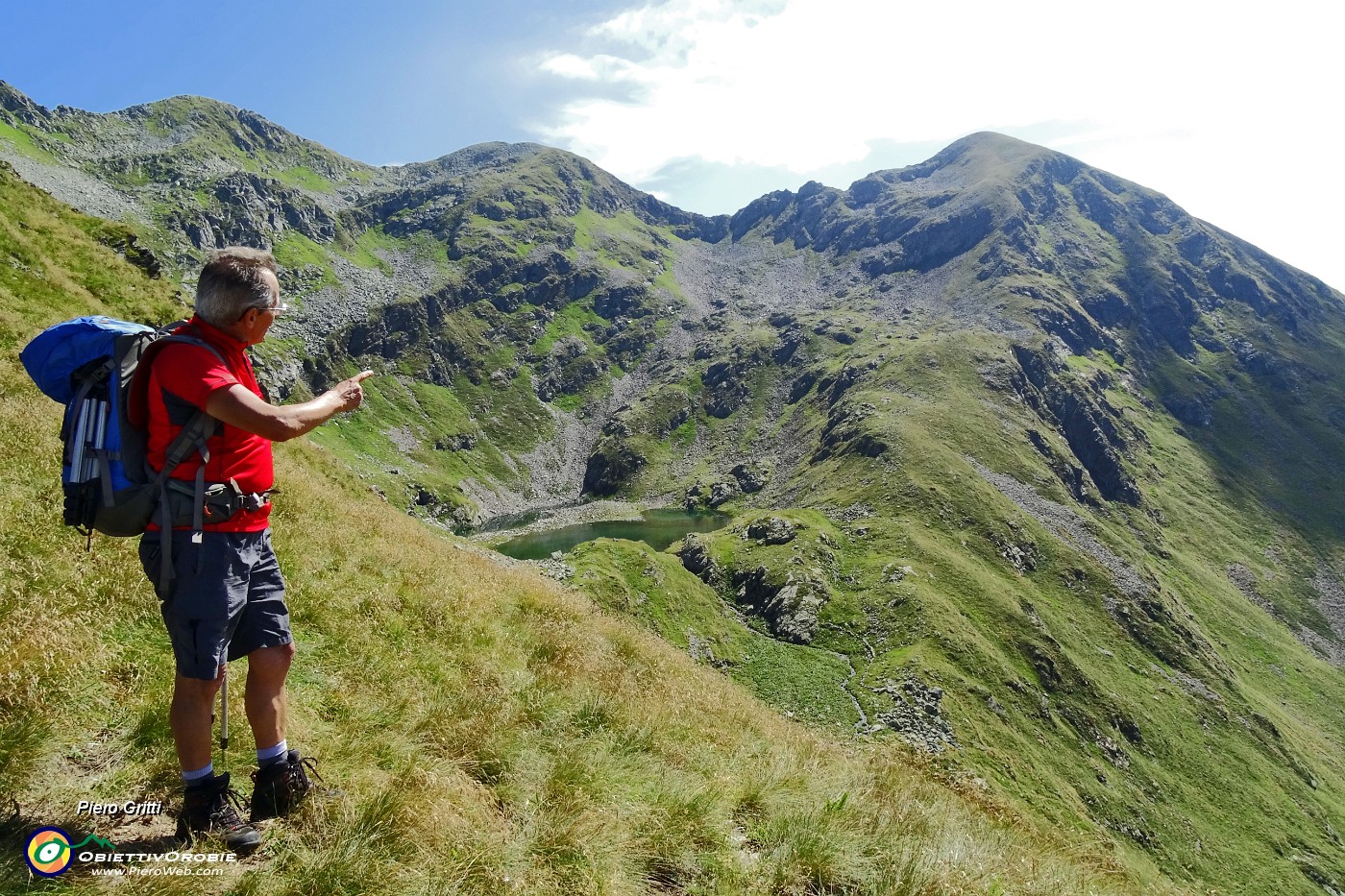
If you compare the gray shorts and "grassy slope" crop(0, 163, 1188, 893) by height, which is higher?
the gray shorts

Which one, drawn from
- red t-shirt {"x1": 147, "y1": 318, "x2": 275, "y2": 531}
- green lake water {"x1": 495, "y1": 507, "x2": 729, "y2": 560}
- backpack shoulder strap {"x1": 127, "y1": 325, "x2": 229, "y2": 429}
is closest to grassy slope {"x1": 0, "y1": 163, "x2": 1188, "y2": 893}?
red t-shirt {"x1": 147, "y1": 318, "x2": 275, "y2": 531}

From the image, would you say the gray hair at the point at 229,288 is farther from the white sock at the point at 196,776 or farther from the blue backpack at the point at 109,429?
the white sock at the point at 196,776

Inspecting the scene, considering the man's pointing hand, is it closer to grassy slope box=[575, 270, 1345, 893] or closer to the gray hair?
the gray hair

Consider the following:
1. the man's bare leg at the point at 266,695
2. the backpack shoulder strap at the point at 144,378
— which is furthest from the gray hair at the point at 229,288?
the man's bare leg at the point at 266,695

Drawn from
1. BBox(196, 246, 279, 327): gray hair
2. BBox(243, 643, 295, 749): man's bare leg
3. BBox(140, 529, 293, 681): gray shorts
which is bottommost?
BBox(243, 643, 295, 749): man's bare leg

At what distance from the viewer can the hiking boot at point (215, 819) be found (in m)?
4.30

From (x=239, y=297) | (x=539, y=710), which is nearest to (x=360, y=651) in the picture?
(x=539, y=710)

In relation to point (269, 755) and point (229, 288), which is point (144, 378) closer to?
point (229, 288)

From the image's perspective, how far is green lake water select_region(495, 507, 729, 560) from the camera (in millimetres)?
125625

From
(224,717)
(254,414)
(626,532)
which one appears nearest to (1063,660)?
(626,532)

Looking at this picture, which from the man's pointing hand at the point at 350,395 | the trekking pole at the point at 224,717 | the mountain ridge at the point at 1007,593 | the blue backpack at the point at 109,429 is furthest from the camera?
the mountain ridge at the point at 1007,593

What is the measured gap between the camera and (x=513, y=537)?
136 meters

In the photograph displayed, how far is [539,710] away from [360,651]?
2.72 meters

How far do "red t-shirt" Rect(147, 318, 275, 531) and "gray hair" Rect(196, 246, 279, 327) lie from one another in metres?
0.13
